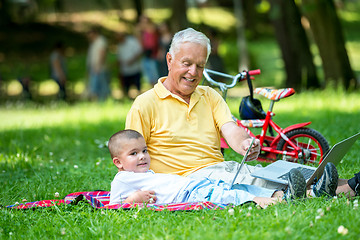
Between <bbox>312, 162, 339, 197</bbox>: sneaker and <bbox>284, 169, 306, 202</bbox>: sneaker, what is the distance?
121 millimetres

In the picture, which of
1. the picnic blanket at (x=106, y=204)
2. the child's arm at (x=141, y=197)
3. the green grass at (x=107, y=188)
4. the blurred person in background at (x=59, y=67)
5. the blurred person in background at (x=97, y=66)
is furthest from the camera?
the blurred person in background at (x=59, y=67)

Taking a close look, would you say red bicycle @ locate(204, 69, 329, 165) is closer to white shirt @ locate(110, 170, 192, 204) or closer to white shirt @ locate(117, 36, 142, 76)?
white shirt @ locate(110, 170, 192, 204)

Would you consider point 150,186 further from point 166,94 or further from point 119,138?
point 166,94

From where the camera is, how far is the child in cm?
392

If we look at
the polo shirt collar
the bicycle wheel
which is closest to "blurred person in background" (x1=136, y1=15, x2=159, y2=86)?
the bicycle wheel

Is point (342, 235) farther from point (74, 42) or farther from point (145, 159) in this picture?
point (74, 42)

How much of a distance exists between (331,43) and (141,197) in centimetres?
918

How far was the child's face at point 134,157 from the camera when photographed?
402 centimetres

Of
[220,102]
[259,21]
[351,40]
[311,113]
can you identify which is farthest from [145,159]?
[259,21]

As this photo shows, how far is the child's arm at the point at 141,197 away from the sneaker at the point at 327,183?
1131 mm

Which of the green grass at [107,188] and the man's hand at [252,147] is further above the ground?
the man's hand at [252,147]

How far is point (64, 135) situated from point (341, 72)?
6.50 m

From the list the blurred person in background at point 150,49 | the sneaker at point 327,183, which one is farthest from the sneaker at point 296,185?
the blurred person in background at point 150,49

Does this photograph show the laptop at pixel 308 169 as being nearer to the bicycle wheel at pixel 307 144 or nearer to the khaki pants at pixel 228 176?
the khaki pants at pixel 228 176
